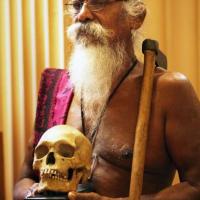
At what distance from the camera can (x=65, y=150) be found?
112 centimetres

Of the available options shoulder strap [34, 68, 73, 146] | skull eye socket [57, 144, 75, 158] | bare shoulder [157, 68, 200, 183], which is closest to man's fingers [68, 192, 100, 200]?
skull eye socket [57, 144, 75, 158]

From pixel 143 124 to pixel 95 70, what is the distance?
0.84ft

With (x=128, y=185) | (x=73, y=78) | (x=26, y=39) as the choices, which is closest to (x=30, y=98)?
(x=26, y=39)

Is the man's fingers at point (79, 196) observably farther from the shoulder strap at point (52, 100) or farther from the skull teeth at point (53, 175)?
the shoulder strap at point (52, 100)

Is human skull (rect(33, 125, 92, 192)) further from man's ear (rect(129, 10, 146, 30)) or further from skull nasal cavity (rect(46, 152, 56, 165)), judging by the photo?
man's ear (rect(129, 10, 146, 30))

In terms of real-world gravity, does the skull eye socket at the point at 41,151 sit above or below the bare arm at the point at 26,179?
above

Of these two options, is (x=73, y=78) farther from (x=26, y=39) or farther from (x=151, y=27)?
(x=151, y=27)

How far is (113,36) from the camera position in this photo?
1368mm

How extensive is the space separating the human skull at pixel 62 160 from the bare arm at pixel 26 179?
0.29m

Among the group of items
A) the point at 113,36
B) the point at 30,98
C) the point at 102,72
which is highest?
the point at 113,36

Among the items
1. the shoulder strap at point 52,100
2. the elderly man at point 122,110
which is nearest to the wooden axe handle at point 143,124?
the elderly man at point 122,110

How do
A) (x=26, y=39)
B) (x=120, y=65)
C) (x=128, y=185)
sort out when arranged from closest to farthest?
(x=128, y=185)
(x=120, y=65)
(x=26, y=39)

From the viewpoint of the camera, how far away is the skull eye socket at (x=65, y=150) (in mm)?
1112

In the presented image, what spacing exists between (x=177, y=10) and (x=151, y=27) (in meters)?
0.13
